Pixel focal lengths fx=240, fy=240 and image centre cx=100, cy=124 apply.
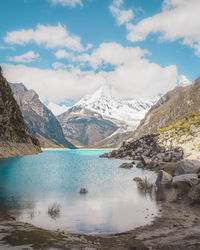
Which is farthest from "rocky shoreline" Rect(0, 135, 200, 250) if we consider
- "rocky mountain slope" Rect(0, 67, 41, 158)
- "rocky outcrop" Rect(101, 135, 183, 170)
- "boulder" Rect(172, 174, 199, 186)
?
"rocky mountain slope" Rect(0, 67, 41, 158)

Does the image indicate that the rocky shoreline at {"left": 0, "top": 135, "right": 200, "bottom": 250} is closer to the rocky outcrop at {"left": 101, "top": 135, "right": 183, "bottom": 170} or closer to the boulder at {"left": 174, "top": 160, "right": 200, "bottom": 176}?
the boulder at {"left": 174, "top": 160, "right": 200, "bottom": 176}

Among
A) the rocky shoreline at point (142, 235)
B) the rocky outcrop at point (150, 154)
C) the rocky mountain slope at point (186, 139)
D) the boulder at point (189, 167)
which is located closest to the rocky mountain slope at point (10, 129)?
the rocky outcrop at point (150, 154)

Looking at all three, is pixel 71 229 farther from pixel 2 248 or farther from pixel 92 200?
pixel 92 200

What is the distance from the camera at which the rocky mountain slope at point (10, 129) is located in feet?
347

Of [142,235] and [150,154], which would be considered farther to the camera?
[150,154]

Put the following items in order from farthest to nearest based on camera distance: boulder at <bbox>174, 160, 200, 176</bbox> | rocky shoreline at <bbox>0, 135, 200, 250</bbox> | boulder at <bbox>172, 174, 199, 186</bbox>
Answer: boulder at <bbox>174, 160, 200, 176</bbox> < boulder at <bbox>172, 174, 199, 186</bbox> < rocky shoreline at <bbox>0, 135, 200, 250</bbox>

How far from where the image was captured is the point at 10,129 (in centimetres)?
11850

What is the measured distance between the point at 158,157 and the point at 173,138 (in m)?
15.2

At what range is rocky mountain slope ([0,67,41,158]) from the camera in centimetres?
10562

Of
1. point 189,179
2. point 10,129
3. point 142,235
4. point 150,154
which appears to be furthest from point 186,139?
point 10,129

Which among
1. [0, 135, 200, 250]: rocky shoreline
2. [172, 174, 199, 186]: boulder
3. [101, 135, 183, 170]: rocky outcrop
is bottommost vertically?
[0, 135, 200, 250]: rocky shoreline

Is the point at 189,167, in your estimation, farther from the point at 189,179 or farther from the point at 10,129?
the point at 10,129

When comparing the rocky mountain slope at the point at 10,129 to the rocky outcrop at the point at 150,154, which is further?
the rocky mountain slope at the point at 10,129

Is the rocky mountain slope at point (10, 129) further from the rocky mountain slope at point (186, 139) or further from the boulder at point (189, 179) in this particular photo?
the boulder at point (189, 179)
